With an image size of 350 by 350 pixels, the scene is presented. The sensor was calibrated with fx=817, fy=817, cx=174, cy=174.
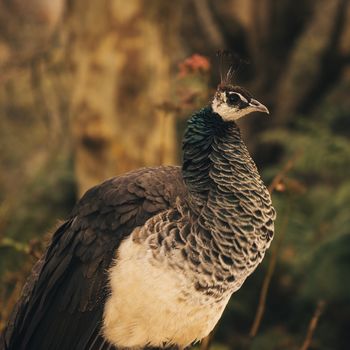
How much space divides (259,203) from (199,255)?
37cm

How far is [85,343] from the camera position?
3.59 m

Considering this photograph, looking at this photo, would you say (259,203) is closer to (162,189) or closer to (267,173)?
(162,189)

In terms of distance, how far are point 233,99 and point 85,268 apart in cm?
100

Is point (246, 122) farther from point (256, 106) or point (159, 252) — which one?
point (159, 252)

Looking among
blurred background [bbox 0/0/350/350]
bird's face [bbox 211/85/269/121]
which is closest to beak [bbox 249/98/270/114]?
bird's face [bbox 211/85/269/121]

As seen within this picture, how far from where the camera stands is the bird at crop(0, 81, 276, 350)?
345 centimetres

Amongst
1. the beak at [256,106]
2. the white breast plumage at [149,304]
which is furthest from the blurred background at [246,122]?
the white breast plumage at [149,304]

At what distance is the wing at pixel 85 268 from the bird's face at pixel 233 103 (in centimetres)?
36

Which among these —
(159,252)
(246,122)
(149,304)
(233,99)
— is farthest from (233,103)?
(246,122)

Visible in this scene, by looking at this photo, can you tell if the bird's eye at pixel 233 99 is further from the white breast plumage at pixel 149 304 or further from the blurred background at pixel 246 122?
the white breast plumage at pixel 149 304

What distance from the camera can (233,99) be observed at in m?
3.64

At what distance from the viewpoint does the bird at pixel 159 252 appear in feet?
11.3

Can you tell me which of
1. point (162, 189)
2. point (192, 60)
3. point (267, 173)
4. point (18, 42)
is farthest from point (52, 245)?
point (18, 42)

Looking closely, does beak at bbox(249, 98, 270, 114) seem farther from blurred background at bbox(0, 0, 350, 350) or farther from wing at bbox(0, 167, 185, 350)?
blurred background at bbox(0, 0, 350, 350)
